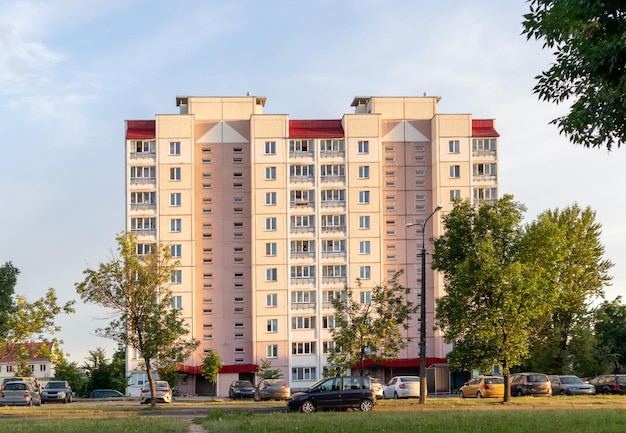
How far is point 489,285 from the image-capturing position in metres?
45.7

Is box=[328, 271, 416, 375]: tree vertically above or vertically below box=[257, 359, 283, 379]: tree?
above

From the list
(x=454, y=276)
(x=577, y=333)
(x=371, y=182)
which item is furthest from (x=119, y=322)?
(x=371, y=182)

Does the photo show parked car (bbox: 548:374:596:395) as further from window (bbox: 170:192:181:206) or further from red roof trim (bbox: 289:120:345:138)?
window (bbox: 170:192:181:206)

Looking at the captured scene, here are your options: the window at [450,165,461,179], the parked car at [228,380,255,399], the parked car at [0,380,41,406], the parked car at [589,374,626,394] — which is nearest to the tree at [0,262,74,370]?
the parked car at [0,380,41,406]

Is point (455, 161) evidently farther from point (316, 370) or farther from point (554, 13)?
point (554, 13)

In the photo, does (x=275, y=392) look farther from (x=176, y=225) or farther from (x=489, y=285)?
(x=176, y=225)

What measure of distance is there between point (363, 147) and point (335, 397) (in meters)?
63.3

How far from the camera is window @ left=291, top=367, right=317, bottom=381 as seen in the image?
319 feet

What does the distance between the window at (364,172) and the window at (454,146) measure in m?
9.26

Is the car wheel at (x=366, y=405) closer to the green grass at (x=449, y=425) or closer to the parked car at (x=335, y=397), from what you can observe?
the parked car at (x=335, y=397)

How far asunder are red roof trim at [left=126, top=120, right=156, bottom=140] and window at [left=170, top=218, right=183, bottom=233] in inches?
379

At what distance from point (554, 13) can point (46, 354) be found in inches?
1635

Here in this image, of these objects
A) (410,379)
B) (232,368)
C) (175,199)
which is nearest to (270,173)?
(175,199)

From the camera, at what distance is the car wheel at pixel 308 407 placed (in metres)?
A: 38.3
